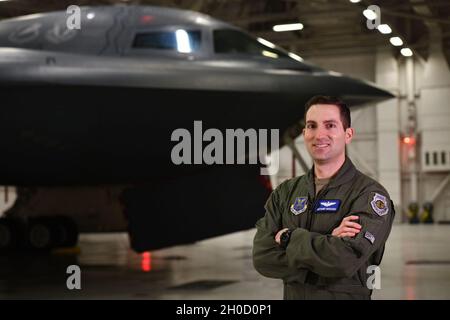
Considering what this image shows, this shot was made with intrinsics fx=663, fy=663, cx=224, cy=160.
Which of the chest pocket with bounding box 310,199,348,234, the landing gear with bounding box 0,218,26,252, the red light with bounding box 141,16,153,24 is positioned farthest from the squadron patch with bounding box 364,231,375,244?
the landing gear with bounding box 0,218,26,252

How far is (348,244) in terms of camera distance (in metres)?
2.10

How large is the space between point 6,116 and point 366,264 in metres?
6.06

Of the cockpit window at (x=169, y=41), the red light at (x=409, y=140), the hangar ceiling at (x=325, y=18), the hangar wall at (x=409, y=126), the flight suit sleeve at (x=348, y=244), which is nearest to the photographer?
the flight suit sleeve at (x=348, y=244)

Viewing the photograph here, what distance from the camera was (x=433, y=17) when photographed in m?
16.0

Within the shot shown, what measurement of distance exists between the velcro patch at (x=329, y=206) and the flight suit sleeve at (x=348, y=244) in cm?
5

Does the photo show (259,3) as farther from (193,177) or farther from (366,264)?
(366,264)

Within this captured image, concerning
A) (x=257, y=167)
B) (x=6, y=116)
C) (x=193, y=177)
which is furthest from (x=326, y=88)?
(x=6, y=116)

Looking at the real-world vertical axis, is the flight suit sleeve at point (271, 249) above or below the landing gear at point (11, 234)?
above

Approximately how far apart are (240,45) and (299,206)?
635 cm

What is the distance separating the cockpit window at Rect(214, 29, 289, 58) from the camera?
8.30 meters

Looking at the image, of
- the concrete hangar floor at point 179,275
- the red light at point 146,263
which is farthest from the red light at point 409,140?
the red light at point 146,263

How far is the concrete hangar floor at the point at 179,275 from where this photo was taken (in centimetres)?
724

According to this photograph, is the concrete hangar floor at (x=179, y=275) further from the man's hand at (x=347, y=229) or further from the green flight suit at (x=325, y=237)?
the man's hand at (x=347, y=229)

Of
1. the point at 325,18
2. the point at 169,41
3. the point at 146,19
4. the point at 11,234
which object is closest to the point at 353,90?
the point at 169,41
